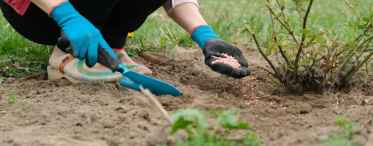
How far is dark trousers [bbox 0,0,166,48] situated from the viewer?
126 inches

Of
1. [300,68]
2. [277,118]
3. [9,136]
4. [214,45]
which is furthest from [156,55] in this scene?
[9,136]

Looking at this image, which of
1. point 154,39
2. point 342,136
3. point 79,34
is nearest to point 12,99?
point 79,34

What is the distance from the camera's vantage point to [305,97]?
304 cm

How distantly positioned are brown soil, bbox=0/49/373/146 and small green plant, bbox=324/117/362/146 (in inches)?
1.0

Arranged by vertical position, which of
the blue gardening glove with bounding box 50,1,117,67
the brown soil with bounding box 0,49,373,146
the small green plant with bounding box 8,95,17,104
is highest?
the blue gardening glove with bounding box 50,1,117,67

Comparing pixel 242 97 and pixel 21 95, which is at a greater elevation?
pixel 242 97

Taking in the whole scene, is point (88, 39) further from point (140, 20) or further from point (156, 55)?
point (156, 55)

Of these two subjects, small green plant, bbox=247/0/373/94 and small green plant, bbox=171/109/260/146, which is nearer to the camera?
small green plant, bbox=171/109/260/146

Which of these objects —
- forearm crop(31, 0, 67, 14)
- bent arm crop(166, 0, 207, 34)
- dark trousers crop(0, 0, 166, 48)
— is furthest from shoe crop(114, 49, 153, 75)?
forearm crop(31, 0, 67, 14)

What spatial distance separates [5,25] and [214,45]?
5.30 feet

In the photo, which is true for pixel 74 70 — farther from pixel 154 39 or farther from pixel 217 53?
pixel 154 39

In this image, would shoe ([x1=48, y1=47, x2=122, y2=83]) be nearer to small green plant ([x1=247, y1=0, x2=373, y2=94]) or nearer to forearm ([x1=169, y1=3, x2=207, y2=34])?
forearm ([x1=169, y1=3, x2=207, y2=34])

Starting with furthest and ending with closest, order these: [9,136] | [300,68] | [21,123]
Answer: [300,68]
[21,123]
[9,136]

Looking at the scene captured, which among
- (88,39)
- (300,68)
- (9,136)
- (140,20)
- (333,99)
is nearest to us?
(9,136)
